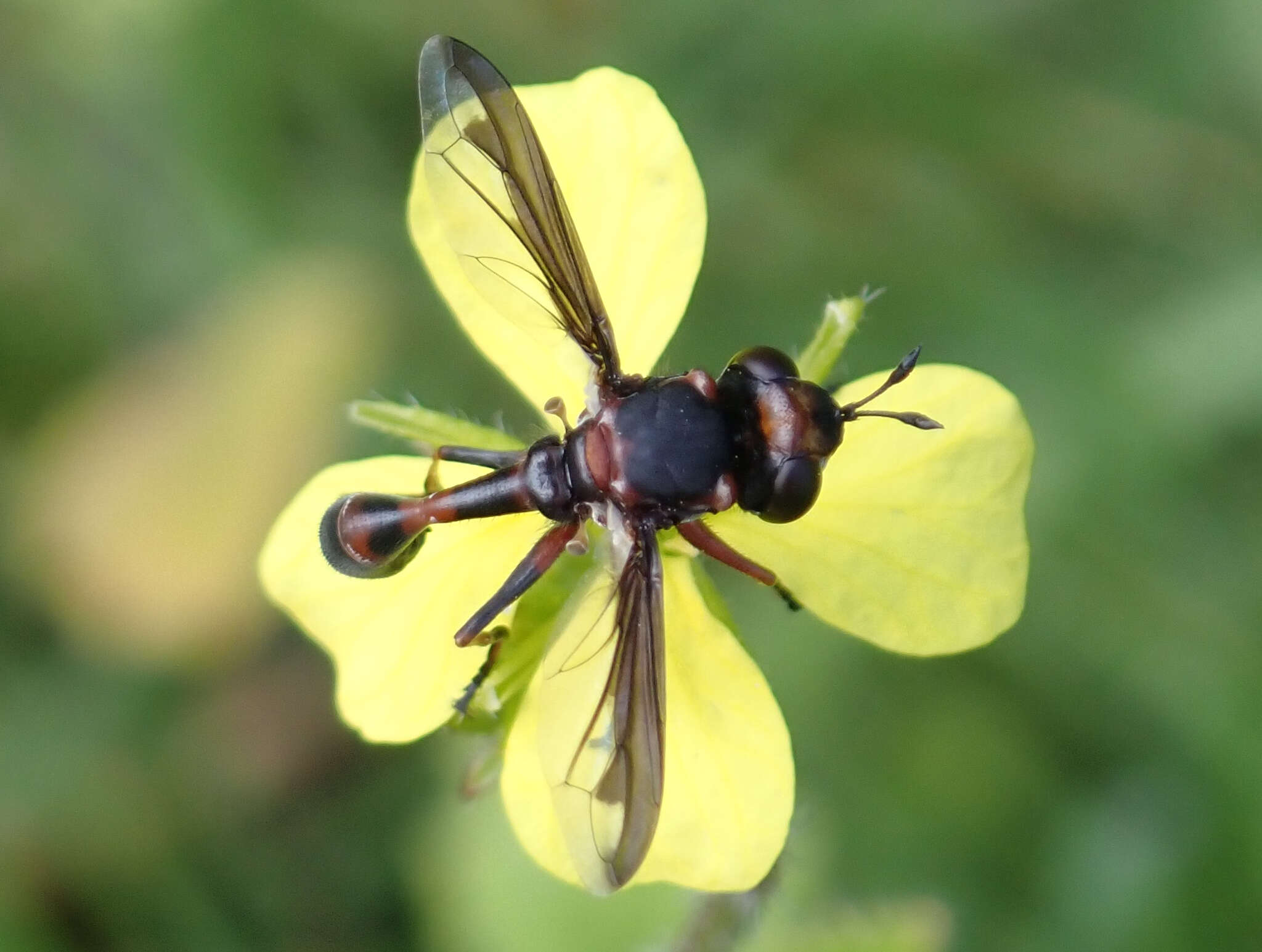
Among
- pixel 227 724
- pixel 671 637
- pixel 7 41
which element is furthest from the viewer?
pixel 7 41

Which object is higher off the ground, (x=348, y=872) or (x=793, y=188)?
(x=793, y=188)

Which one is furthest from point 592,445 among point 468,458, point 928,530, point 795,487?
point 928,530

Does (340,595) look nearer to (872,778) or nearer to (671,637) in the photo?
(671,637)

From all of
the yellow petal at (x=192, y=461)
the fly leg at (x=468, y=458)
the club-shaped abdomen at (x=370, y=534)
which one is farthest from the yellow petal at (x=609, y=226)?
the yellow petal at (x=192, y=461)

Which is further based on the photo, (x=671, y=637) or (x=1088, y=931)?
(x=1088, y=931)

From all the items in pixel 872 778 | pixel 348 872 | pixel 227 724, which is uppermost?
pixel 227 724

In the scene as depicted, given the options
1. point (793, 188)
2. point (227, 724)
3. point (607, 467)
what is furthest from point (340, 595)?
point (793, 188)

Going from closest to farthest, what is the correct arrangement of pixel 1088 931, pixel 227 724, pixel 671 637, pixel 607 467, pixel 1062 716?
pixel 607 467
pixel 671 637
pixel 1088 931
pixel 1062 716
pixel 227 724
